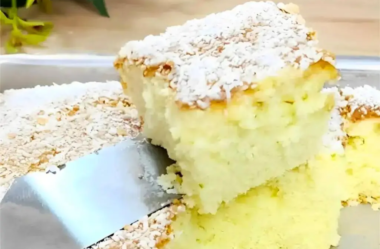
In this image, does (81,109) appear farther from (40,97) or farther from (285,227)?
(285,227)

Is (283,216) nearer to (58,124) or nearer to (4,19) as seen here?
(58,124)

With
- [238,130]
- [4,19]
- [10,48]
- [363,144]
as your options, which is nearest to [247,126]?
[238,130]

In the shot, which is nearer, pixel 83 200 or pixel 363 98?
pixel 83 200

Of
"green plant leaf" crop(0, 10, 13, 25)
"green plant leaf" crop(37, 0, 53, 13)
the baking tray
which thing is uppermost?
"green plant leaf" crop(37, 0, 53, 13)

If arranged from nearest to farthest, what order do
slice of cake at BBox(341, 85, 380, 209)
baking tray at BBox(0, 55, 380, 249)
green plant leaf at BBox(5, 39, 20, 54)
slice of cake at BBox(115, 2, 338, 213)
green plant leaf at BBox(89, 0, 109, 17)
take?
slice of cake at BBox(115, 2, 338, 213) < slice of cake at BBox(341, 85, 380, 209) < baking tray at BBox(0, 55, 380, 249) < green plant leaf at BBox(5, 39, 20, 54) < green plant leaf at BBox(89, 0, 109, 17)

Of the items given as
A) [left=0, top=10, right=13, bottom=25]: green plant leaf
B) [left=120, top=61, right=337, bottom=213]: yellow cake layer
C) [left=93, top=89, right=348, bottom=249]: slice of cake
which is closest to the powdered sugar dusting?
[left=93, top=89, right=348, bottom=249]: slice of cake

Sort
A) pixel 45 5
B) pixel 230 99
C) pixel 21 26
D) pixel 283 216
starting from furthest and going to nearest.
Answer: pixel 45 5 → pixel 21 26 → pixel 283 216 → pixel 230 99

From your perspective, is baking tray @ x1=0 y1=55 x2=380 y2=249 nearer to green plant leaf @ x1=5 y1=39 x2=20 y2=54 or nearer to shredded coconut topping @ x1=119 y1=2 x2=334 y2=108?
green plant leaf @ x1=5 y1=39 x2=20 y2=54

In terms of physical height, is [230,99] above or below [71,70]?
below
